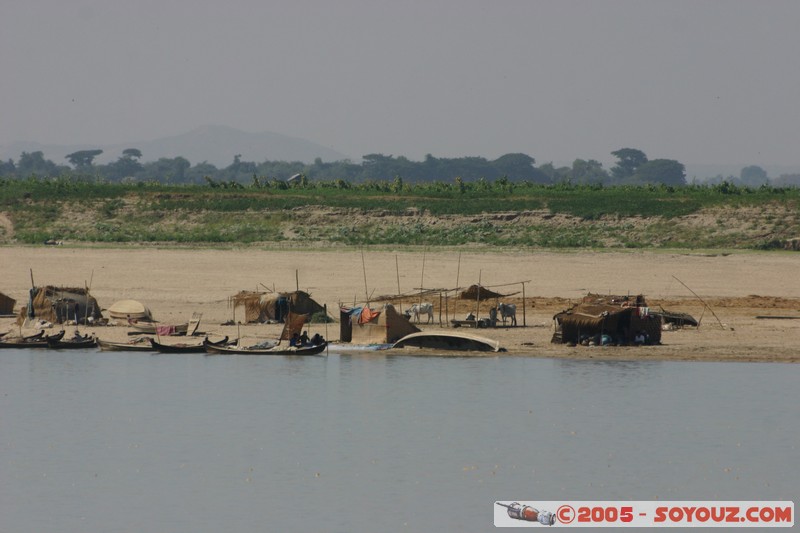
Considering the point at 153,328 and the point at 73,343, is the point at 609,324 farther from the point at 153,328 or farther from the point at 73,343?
the point at 73,343

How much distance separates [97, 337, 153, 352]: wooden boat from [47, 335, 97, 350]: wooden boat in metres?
0.21

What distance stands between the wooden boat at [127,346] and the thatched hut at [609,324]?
28.9ft

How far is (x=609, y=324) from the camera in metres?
29.2

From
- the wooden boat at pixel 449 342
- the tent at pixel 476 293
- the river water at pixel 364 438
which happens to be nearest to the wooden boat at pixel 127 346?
the river water at pixel 364 438

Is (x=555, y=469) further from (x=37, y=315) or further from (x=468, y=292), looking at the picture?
(x=37, y=315)

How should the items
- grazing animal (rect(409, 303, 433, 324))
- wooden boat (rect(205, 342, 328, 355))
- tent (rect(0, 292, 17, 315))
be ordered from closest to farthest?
wooden boat (rect(205, 342, 328, 355))
grazing animal (rect(409, 303, 433, 324))
tent (rect(0, 292, 17, 315))

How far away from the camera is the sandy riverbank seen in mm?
30141

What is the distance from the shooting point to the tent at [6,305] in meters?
34.9

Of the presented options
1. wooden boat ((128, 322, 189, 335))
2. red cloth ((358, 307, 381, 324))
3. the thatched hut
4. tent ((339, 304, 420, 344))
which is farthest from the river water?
wooden boat ((128, 322, 189, 335))

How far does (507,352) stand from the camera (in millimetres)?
28922

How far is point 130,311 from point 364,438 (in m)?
11.7

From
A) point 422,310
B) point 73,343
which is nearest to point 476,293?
point 422,310

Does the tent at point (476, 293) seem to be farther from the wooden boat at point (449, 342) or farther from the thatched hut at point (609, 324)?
the thatched hut at point (609, 324)

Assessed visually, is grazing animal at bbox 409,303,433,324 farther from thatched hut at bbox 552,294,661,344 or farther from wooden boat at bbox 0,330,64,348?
wooden boat at bbox 0,330,64,348
